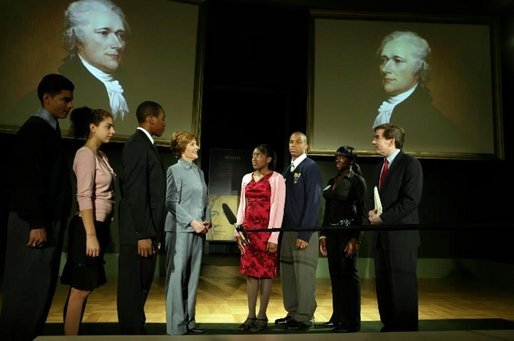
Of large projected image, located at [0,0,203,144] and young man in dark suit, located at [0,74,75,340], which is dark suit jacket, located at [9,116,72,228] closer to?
young man in dark suit, located at [0,74,75,340]

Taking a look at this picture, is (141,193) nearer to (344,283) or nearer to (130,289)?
(130,289)

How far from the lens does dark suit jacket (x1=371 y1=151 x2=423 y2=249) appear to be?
83.7 inches

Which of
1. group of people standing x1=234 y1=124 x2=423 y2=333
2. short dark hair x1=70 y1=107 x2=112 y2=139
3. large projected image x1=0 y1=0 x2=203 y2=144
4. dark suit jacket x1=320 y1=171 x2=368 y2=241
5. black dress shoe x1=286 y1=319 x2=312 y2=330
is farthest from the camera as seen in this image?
large projected image x1=0 y1=0 x2=203 y2=144

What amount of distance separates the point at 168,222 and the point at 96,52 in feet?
9.31

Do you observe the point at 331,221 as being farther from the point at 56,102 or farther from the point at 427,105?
the point at 427,105

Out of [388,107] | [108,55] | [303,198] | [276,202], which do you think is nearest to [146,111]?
[276,202]

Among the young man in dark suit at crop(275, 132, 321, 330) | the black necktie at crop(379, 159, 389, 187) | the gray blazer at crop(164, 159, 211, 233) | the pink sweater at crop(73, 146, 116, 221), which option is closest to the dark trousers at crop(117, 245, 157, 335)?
the pink sweater at crop(73, 146, 116, 221)

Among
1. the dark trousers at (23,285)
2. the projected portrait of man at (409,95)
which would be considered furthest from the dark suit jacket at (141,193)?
the projected portrait of man at (409,95)

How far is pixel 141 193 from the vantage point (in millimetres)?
1831

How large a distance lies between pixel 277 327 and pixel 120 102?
3.04m

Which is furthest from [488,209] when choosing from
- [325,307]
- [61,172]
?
[61,172]

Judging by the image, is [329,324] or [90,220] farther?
[329,324]

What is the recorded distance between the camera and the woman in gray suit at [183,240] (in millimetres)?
2252

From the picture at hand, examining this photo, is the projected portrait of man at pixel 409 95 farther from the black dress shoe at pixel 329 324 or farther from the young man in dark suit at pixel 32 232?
the young man in dark suit at pixel 32 232
